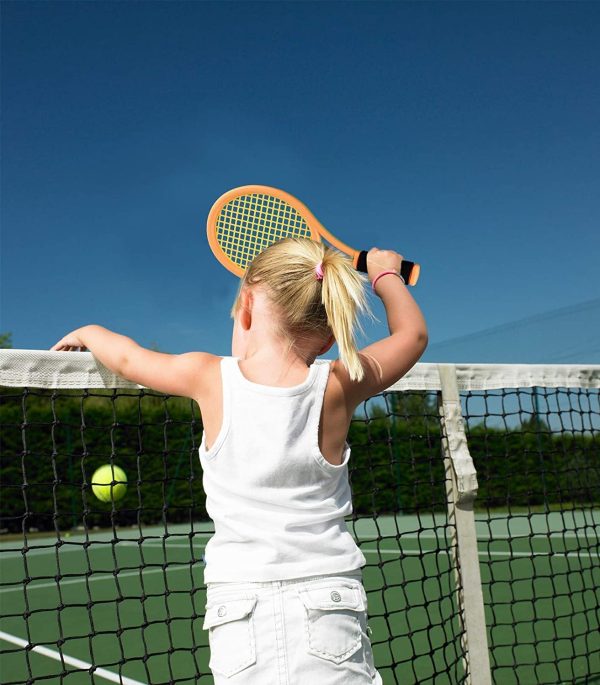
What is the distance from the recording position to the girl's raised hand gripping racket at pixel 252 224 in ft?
7.97

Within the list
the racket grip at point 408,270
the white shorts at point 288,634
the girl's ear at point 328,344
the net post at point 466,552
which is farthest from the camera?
the net post at point 466,552

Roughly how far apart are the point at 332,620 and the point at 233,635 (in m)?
0.17

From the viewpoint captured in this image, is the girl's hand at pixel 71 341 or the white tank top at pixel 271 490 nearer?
the white tank top at pixel 271 490

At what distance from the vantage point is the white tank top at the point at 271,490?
1.41 m

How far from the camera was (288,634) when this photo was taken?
1.37m

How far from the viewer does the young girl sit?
138 centimetres

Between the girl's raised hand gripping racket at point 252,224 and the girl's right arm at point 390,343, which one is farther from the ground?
the girl's raised hand gripping racket at point 252,224

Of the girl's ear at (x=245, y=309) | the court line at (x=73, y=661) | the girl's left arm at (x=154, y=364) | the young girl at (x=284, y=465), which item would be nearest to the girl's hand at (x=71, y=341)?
the girl's left arm at (x=154, y=364)

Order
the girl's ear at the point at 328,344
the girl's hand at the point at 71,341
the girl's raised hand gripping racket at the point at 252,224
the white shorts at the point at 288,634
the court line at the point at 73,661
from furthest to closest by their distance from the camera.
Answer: the court line at the point at 73,661
the girl's raised hand gripping racket at the point at 252,224
the girl's hand at the point at 71,341
the girl's ear at the point at 328,344
the white shorts at the point at 288,634

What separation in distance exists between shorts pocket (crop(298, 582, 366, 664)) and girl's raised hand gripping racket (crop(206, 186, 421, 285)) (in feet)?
3.74

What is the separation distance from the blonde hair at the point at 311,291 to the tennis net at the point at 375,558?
691mm

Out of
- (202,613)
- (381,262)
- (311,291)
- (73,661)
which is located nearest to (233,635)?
(311,291)

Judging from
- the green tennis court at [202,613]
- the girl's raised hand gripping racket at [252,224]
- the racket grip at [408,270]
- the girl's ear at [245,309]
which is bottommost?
the green tennis court at [202,613]

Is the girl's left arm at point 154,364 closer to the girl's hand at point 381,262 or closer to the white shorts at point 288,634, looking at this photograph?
the white shorts at point 288,634
